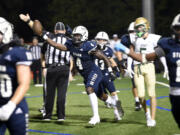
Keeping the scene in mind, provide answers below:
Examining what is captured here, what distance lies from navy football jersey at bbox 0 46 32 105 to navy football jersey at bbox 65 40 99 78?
12.8ft

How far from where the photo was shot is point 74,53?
8164mm

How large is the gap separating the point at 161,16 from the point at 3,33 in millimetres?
29835

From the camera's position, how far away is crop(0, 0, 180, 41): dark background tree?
109 feet

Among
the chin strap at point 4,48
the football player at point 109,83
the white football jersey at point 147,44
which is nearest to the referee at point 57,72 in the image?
the football player at point 109,83

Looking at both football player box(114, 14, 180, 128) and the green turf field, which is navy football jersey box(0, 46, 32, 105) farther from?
the green turf field

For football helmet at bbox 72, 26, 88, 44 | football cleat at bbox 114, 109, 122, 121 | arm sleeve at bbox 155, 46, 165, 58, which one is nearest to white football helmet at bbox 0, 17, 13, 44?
arm sleeve at bbox 155, 46, 165, 58

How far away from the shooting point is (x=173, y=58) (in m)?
4.90

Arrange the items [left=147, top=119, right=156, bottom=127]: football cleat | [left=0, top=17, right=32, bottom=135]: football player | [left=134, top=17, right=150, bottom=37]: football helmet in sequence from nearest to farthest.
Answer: [left=0, top=17, right=32, bottom=135]: football player → [left=134, top=17, right=150, bottom=37]: football helmet → [left=147, top=119, right=156, bottom=127]: football cleat

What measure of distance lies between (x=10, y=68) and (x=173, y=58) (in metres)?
1.83

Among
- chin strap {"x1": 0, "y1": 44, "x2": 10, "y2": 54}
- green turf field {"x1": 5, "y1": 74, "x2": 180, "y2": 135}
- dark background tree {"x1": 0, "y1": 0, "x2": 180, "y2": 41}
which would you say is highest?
dark background tree {"x1": 0, "y1": 0, "x2": 180, "y2": 41}

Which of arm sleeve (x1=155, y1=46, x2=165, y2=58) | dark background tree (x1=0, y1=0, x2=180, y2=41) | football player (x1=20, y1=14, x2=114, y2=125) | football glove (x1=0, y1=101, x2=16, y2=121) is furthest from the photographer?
dark background tree (x1=0, y1=0, x2=180, y2=41)

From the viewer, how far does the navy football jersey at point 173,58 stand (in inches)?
192

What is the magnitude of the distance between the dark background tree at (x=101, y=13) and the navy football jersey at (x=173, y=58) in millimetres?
27614

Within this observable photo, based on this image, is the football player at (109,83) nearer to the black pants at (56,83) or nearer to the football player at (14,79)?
the black pants at (56,83)
